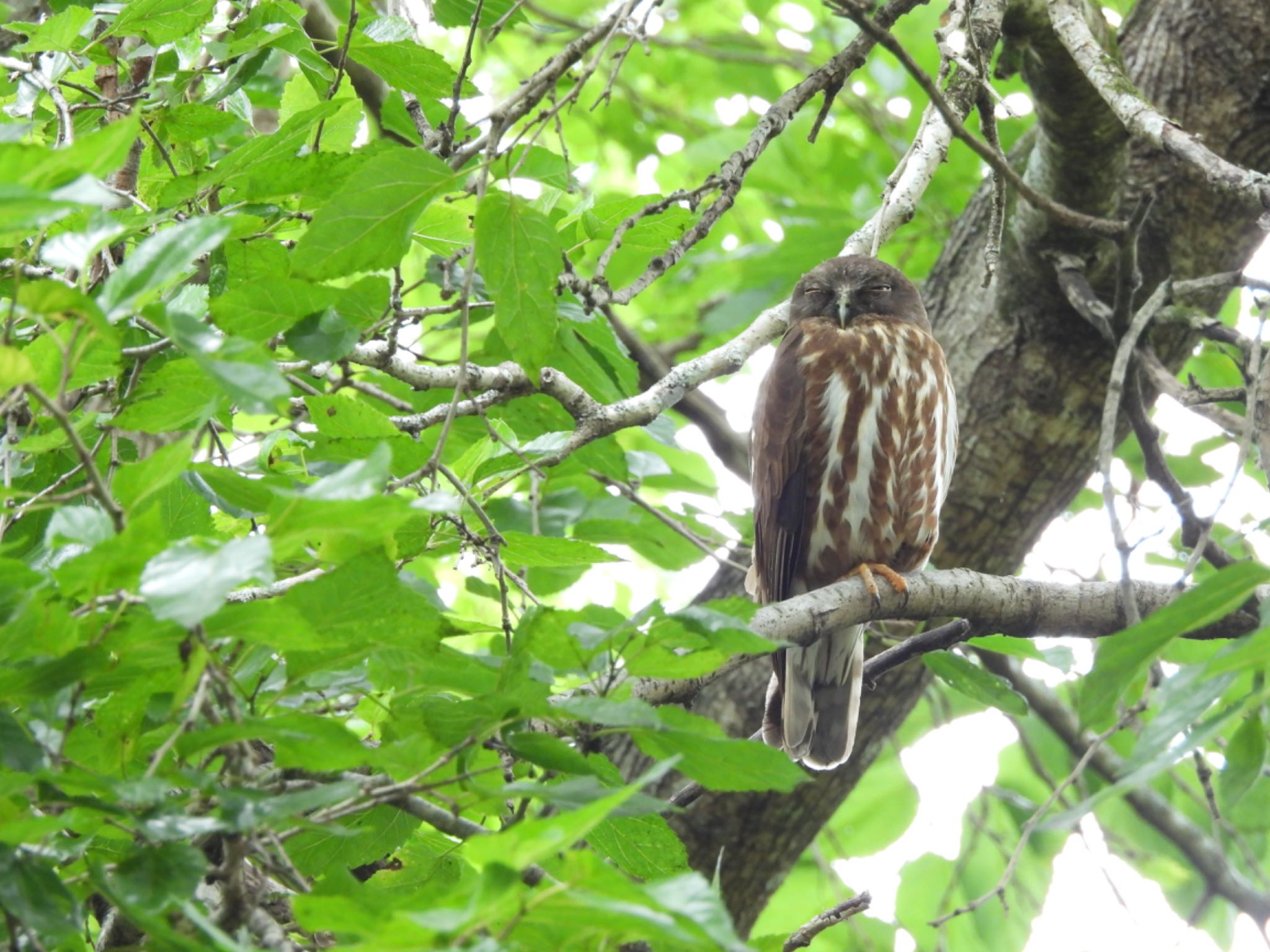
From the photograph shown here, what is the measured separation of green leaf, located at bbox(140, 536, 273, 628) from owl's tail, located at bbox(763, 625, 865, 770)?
10.6ft

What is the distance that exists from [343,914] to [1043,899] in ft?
15.6

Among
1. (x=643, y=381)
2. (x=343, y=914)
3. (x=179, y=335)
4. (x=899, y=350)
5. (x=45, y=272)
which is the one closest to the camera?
(x=343, y=914)

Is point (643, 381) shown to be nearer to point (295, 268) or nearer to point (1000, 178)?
point (1000, 178)

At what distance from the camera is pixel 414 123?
3.10 metres

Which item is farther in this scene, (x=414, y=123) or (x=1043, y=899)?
(x=1043, y=899)

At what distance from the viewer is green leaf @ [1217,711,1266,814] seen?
Result: 1.72 meters

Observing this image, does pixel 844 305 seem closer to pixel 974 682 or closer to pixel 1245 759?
pixel 974 682

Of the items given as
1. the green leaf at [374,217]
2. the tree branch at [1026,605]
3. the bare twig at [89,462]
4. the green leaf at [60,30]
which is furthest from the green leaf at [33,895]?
the tree branch at [1026,605]

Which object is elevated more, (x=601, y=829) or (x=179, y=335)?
(x=179, y=335)

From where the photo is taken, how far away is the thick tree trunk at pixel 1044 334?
165 inches

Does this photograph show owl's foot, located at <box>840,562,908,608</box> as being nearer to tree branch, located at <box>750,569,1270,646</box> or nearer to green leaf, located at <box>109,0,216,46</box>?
tree branch, located at <box>750,569,1270,646</box>

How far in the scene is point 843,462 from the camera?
15.2ft

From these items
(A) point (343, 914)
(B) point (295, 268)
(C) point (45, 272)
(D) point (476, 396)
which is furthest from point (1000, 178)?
(A) point (343, 914)

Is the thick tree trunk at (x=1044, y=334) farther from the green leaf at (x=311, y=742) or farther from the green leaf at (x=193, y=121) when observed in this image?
the green leaf at (x=311, y=742)
